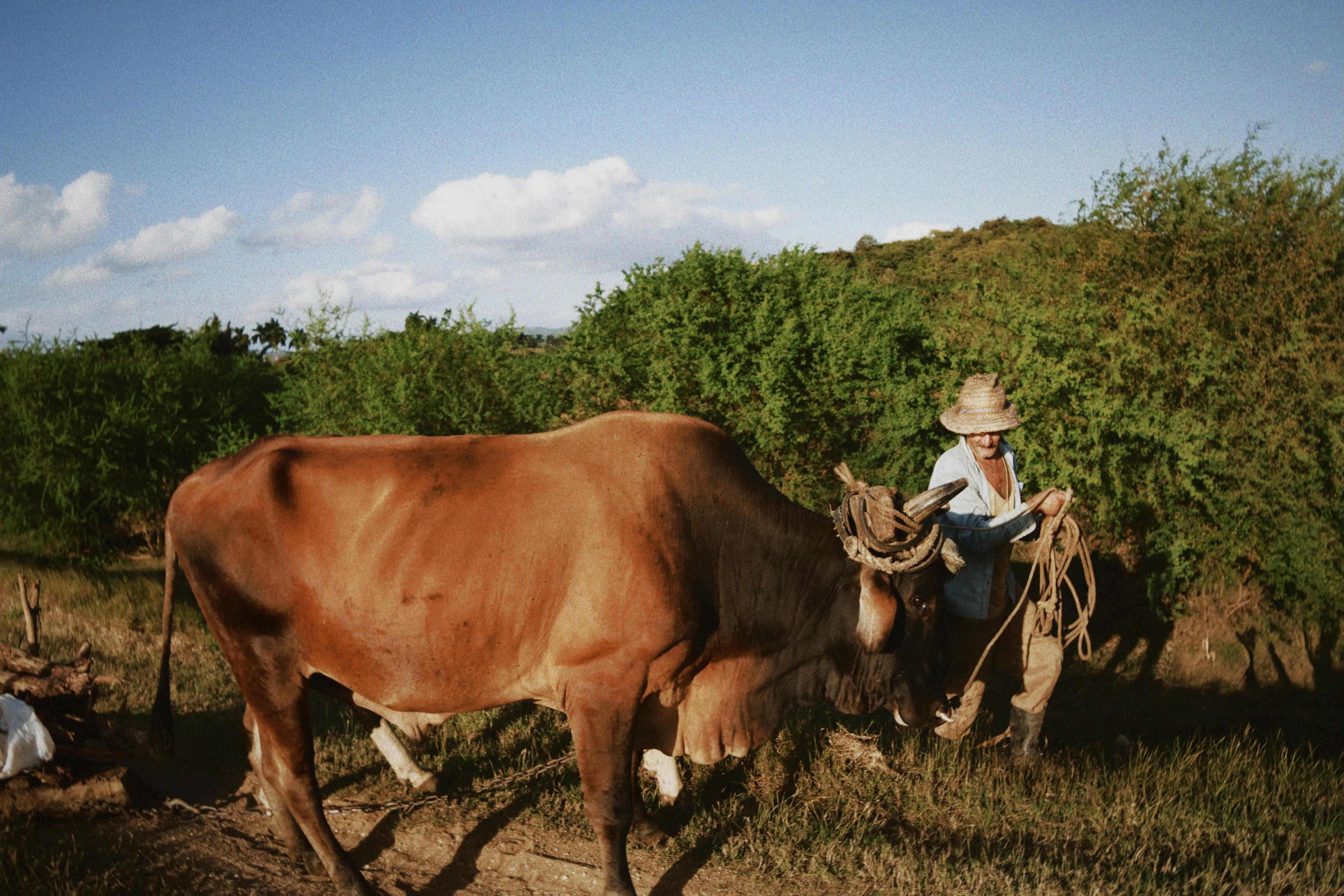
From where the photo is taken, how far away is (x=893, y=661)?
4328mm

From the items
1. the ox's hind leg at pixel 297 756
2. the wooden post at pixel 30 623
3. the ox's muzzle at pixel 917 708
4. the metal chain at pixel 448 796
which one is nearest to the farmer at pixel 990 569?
the ox's muzzle at pixel 917 708

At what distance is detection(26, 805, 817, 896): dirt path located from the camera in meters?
4.34

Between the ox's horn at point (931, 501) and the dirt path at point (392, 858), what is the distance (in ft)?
5.91

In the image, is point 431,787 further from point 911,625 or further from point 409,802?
point 911,625

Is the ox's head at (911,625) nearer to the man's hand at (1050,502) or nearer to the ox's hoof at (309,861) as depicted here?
the man's hand at (1050,502)

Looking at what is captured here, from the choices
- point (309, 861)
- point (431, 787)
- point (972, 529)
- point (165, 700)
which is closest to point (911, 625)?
point (972, 529)

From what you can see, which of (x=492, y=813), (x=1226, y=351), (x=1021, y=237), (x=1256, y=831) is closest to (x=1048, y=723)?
(x=1256, y=831)

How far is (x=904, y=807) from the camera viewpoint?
5062 millimetres

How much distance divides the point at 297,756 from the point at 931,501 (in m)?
3.21

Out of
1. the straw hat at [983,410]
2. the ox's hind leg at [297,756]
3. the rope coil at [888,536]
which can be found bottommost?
the ox's hind leg at [297,756]

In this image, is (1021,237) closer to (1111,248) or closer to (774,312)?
(1111,248)

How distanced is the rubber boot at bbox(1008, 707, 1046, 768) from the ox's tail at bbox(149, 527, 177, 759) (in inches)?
190

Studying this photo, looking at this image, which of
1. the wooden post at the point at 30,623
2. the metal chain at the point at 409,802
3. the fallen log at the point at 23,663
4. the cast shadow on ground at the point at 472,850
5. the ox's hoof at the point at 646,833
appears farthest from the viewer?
the wooden post at the point at 30,623

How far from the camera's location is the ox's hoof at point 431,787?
536 centimetres
